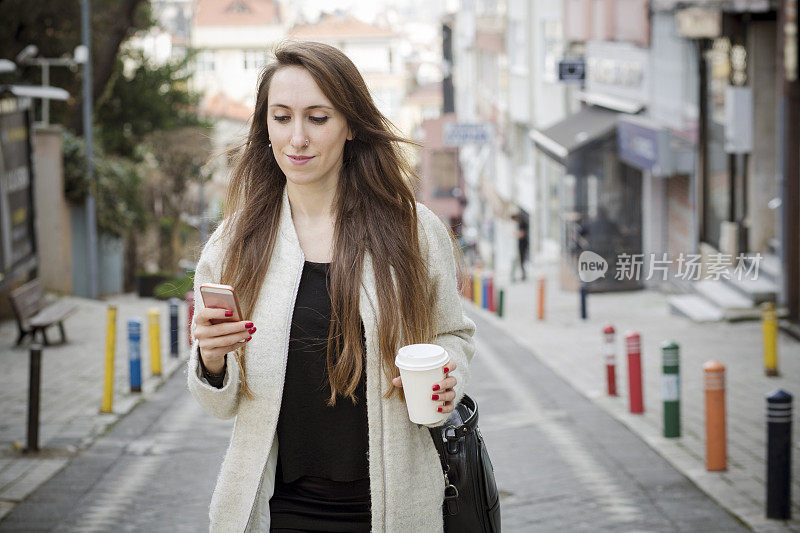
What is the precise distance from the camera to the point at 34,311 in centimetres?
1609

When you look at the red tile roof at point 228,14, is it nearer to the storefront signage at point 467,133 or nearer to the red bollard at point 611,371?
the storefront signage at point 467,133

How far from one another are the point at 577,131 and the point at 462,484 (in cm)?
2428

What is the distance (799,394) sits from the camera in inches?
430

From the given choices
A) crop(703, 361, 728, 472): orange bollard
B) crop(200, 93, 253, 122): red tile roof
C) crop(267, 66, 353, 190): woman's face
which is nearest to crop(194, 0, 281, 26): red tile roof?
crop(200, 93, 253, 122): red tile roof

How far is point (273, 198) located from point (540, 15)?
3616 cm

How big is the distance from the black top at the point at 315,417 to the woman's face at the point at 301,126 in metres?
0.33

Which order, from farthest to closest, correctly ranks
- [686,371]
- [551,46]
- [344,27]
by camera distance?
[344,27] → [551,46] → [686,371]

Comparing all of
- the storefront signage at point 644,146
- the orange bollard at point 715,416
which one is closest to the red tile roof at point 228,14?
the storefront signage at point 644,146

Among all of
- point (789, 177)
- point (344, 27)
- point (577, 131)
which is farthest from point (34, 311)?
point (344, 27)

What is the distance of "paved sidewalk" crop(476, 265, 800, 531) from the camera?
7.79 m

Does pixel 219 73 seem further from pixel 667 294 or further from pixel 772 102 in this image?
pixel 772 102

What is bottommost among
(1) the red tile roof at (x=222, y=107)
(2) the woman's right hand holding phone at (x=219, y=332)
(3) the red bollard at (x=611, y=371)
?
(3) the red bollard at (x=611, y=371)

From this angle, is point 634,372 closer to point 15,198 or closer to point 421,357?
point 421,357

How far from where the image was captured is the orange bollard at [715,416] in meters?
7.69
